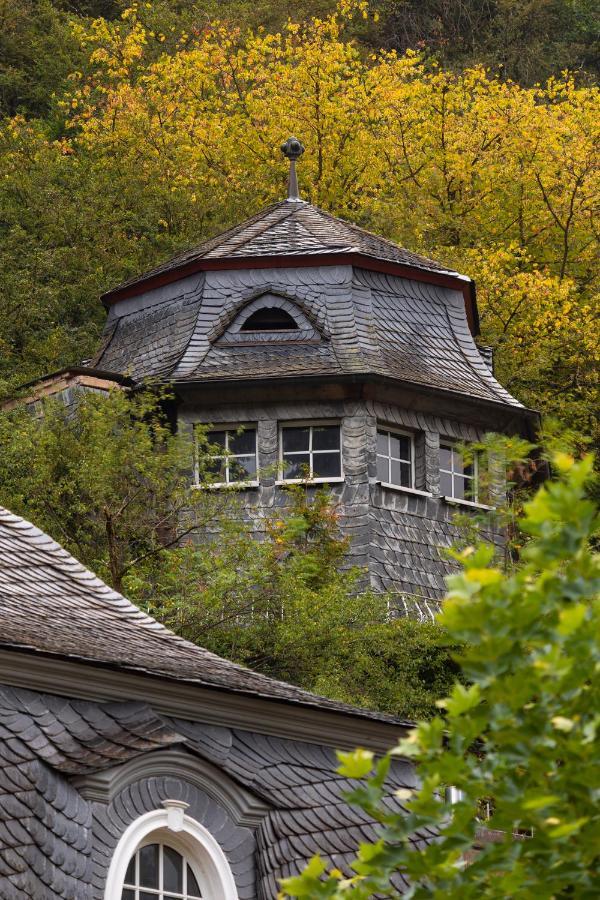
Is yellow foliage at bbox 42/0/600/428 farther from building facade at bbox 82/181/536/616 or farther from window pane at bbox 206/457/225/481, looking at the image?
window pane at bbox 206/457/225/481

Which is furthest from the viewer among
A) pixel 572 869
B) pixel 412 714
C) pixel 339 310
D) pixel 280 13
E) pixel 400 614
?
pixel 280 13

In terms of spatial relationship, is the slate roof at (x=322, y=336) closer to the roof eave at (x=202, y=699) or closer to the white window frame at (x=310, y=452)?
the white window frame at (x=310, y=452)

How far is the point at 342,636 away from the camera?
26.2 metres

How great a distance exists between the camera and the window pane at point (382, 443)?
31.9 meters

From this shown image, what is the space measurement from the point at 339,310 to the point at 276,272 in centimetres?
115

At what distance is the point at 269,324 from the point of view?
110 ft

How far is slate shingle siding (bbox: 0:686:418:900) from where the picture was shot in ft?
43.8

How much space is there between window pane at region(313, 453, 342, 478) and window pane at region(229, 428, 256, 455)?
0.89 m

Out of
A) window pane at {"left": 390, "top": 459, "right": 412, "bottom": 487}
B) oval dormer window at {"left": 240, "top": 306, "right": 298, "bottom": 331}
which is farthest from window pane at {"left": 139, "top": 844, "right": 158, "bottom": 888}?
oval dormer window at {"left": 240, "top": 306, "right": 298, "bottom": 331}

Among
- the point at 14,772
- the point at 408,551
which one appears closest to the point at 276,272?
the point at 408,551

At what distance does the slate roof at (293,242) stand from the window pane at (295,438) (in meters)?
2.97

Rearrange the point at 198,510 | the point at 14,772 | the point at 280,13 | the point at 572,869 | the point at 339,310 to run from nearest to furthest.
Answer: the point at 572,869 < the point at 14,772 < the point at 198,510 < the point at 339,310 < the point at 280,13

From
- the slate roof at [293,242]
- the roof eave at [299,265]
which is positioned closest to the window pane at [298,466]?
the roof eave at [299,265]

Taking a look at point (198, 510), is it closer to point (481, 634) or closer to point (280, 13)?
point (481, 634)
